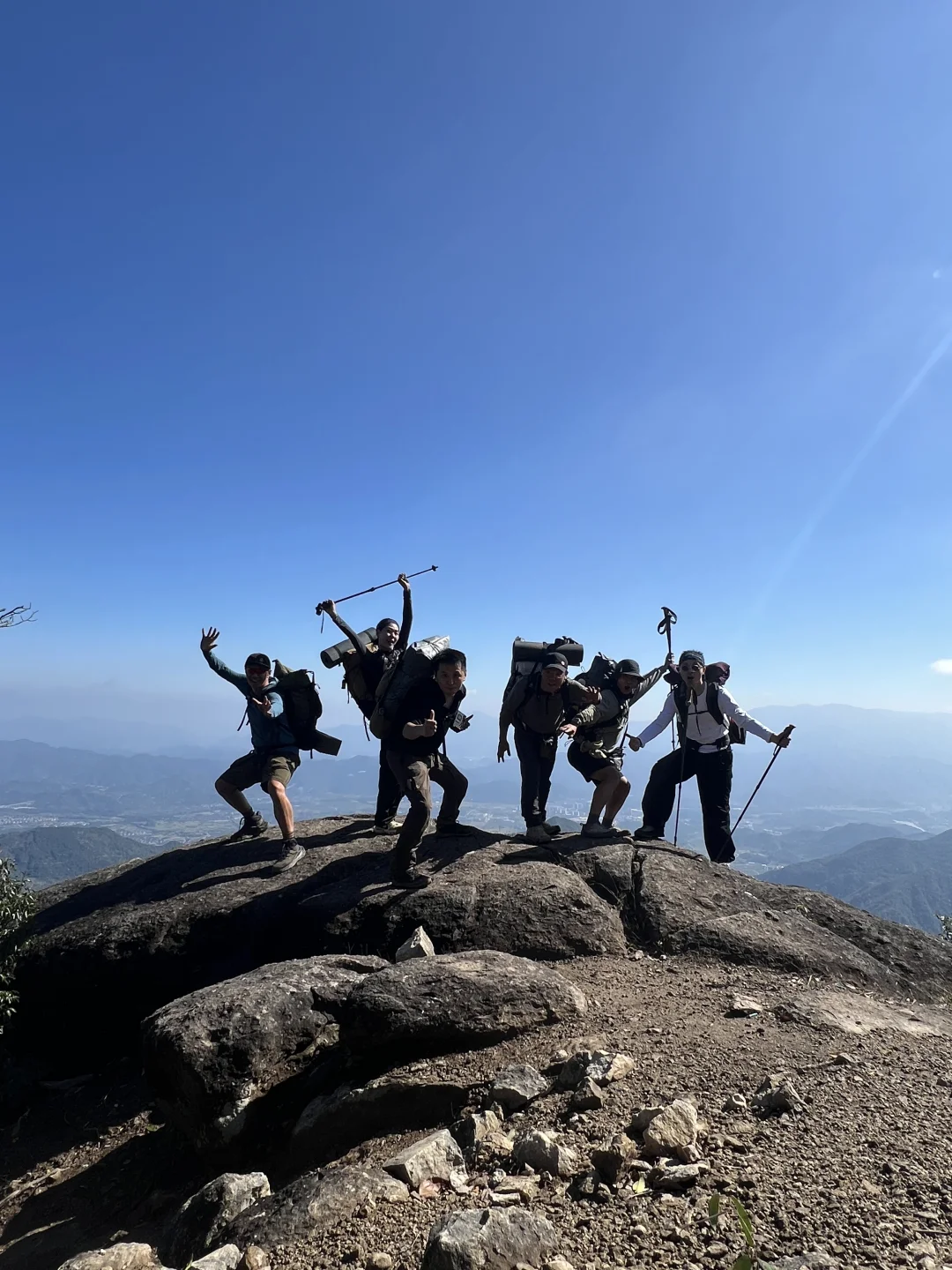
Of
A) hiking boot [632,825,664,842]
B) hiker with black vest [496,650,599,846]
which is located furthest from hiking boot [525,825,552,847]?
hiking boot [632,825,664,842]

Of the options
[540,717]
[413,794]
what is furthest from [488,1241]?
[540,717]

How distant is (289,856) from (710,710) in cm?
816

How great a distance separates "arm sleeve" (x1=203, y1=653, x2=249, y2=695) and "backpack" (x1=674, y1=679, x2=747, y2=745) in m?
8.32

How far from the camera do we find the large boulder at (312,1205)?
4320mm

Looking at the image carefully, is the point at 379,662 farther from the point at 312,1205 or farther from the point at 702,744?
the point at 312,1205

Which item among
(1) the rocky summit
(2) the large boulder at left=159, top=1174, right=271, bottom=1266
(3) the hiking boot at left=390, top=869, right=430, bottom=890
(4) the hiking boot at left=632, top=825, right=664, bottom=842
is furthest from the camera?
(4) the hiking boot at left=632, top=825, right=664, bottom=842

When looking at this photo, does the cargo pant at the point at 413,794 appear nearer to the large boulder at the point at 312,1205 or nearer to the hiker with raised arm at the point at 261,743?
the hiker with raised arm at the point at 261,743

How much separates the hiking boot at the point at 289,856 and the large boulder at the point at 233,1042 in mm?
3964

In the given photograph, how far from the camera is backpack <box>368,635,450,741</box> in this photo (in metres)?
9.95

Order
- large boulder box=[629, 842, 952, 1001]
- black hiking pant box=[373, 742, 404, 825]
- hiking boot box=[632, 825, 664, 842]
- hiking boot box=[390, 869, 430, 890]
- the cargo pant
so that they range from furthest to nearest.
→ 1. black hiking pant box=[373, 742, 404, 825]
2. hiking boot box=[632, 825, 664, 842]
3. hiking boot box=[390, 869, 430, 890]
4. the cargo pant
5. large boulder box=[629, 842, 952, 1001]

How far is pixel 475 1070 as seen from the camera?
605 centimetres

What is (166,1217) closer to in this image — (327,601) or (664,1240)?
(664,1240)

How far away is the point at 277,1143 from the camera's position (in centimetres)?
636

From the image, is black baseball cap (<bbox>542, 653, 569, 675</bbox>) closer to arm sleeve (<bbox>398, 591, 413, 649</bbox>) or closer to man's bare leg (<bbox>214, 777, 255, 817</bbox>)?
arm sleeve (<bbox>398, 591, 413, 649</bbox>)
